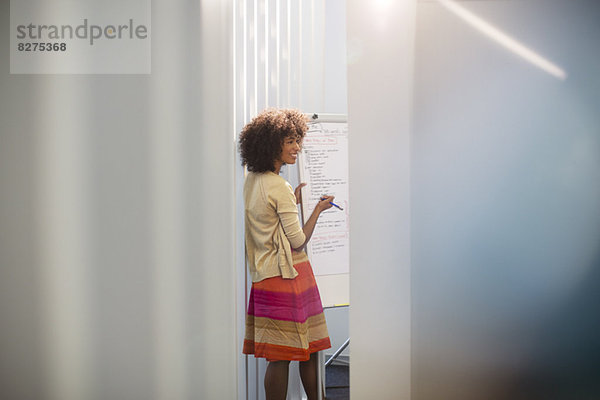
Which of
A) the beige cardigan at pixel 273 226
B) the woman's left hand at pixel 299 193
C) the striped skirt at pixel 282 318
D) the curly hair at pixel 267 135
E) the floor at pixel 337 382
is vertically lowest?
the floor at pixel 337 382

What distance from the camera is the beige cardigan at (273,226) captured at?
1.52m

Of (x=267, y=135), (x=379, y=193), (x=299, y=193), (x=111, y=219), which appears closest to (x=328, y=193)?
(x=299, y=193)

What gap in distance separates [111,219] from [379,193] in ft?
2.84

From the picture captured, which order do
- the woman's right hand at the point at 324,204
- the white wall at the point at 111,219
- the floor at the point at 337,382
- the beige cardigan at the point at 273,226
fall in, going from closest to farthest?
the white wall at the point at 111,219 → the beige cardigan at the point at 273,226 → the woman's right hand at the point at 324,204 → the floor at the point at 337,382

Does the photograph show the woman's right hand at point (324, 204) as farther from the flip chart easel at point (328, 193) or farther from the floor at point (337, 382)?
the floor at point (337, 382)

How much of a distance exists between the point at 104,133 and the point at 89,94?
13 centimetres

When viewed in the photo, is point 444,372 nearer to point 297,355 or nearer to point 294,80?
point 297,355

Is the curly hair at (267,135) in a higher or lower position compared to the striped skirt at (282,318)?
higher

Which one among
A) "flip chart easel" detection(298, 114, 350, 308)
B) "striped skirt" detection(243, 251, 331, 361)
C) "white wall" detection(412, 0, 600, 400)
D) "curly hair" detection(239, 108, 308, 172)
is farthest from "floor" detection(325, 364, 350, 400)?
"white wall" detection(412, 0, 600, 400)

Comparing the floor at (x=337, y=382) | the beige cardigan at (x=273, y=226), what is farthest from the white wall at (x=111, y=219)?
the floor at (x=337, y=382)

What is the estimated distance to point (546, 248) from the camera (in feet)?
2.57

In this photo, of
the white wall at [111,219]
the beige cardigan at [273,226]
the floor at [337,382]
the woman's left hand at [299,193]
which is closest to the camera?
the white wall at [111,219]

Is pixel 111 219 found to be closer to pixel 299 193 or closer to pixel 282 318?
pixel 282 318

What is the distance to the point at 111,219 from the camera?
122cm
